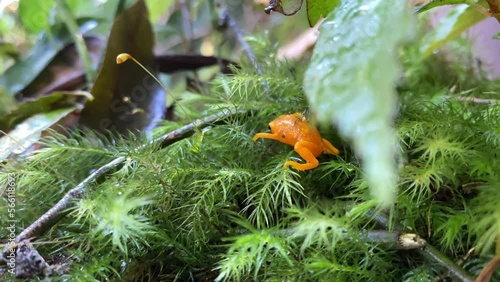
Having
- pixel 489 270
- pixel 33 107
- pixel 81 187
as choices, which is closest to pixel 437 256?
pixel 489 270

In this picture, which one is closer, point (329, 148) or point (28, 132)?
point (329, 148)

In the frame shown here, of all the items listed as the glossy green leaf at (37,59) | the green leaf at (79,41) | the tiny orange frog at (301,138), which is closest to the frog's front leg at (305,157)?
the tiny orange frog at (301,138)

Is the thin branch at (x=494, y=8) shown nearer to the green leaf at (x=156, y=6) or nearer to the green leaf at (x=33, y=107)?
the green leaf at (x=33, y=107)

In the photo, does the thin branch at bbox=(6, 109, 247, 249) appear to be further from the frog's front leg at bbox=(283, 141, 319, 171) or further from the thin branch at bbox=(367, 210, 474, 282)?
the thin branch at bbox=(367, 210, 474, 282)

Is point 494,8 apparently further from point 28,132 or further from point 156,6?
point 156,6

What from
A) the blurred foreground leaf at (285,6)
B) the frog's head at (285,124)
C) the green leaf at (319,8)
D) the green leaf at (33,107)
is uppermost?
the blurred foreground leaf at (285,6)

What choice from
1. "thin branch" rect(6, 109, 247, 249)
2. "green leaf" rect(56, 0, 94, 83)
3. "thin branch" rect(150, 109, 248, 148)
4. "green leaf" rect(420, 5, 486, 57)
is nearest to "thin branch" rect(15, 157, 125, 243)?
"thin branch" rect(6, 109, 247, 249)

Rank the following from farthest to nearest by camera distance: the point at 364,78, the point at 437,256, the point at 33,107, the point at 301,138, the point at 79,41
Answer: the point at 79,41 < the point at 33,107 < the point at 301,138 < the point at 437,256 < the point at 364,78

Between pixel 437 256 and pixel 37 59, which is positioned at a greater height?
pixel 37 59
